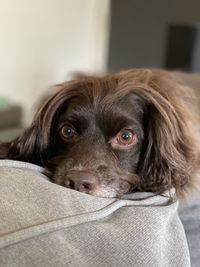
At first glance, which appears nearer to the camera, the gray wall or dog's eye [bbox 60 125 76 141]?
dog's eye [bbox 60 125 76 141]

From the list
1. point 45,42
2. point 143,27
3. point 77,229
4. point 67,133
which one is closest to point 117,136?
point 67,133

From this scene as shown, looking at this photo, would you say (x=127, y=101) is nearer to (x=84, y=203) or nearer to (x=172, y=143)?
(x=172, y=143)

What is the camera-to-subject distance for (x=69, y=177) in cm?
103

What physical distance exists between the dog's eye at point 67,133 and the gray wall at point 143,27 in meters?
1.87

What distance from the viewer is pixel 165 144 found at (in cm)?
119

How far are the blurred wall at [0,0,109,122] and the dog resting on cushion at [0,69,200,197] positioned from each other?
178 cm

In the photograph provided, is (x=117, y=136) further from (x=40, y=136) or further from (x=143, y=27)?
(x=143, y=27)

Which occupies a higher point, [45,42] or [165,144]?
[165,144]

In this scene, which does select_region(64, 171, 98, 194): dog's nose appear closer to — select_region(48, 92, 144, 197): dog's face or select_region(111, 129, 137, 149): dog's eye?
select_region(48, 92, 144, 197): dog's face

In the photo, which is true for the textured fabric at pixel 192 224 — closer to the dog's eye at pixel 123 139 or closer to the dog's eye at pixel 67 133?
the dog's eye at pixel 123 139

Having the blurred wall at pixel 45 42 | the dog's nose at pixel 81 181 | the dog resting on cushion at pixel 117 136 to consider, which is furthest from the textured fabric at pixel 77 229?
the blurred wall at pixel 45 42

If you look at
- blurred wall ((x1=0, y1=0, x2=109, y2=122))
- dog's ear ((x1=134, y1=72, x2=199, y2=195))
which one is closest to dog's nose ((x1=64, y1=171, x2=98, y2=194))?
dog's ear ((x1=134, y1=72, x2=199, y2=195))

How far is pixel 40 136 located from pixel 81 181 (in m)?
0.27

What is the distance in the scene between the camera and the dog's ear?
116 centimetres
